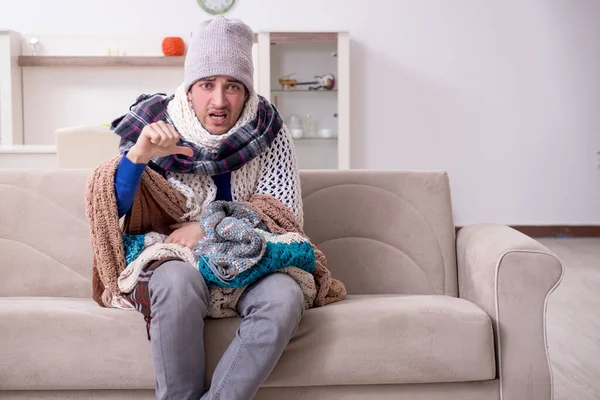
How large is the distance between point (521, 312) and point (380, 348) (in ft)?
1.22

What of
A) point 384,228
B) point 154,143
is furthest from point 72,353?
point 384,228

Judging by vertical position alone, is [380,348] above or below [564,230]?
above

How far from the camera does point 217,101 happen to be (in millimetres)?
1880

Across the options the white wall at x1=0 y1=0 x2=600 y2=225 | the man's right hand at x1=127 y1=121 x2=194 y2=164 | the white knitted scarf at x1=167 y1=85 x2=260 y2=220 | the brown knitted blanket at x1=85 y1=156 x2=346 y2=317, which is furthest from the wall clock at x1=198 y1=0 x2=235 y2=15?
the man's right hand at x1=127 y1=121 x2=194 y2=164

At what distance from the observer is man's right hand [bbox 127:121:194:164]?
1673mm

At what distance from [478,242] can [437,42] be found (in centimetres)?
421

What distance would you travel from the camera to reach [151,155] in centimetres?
171

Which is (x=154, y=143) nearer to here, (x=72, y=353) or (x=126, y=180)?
(x=126, y=180)

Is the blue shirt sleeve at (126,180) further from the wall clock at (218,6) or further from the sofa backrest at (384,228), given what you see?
the wall clock at (218,6)

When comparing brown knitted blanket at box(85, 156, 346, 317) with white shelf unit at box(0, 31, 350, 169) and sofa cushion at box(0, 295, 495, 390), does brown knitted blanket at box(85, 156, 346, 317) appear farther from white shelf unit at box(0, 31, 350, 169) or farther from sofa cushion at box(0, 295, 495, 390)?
white shelf unit at box(0, 31, 350, 169)

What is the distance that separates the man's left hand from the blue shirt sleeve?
0.15m

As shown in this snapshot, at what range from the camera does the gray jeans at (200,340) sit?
1.53 meters

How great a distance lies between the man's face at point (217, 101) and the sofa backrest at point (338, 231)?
394 millimetres

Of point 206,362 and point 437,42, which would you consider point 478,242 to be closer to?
point 206,362
